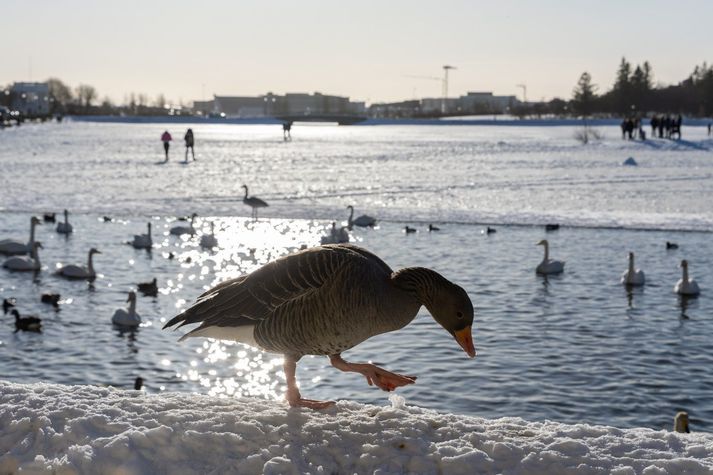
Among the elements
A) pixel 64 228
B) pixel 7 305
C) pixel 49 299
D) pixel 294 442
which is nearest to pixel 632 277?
pixel 49 299

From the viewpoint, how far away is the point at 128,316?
12758 millimetres

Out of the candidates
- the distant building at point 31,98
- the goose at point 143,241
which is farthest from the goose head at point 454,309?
the distant building at point 31,98

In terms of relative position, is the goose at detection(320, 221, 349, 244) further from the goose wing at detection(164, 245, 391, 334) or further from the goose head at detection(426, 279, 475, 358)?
the goose head at detection(426, 279, 475, 358)

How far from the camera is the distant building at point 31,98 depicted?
182m

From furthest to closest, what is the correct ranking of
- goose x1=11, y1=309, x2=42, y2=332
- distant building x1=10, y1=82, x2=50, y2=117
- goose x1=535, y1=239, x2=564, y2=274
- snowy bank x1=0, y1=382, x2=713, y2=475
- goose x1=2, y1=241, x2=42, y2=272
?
distant building x1=10, y1=82, x2=50, y2=117
goose x1=2, y1=241, x2=42, y2=272
goose x1=535, y1=239, x2=564, y2=274
goose x1=11, y1=309, x2=42, y2=332
snowy bank x1=0, y1=382, x2=713, y2=475

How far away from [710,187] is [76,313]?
23.5 meters

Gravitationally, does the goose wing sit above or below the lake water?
above

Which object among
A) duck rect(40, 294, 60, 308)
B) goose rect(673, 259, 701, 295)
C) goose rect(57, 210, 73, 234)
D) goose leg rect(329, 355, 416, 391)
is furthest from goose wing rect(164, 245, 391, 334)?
goose rect(57, 210, 73, 234)

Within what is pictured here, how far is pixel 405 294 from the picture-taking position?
4480 mm

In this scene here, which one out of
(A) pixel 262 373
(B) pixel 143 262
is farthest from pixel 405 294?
(B) pixel 143 262

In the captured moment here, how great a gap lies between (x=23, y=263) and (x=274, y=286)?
45.4ft

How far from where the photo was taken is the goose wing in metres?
4.54

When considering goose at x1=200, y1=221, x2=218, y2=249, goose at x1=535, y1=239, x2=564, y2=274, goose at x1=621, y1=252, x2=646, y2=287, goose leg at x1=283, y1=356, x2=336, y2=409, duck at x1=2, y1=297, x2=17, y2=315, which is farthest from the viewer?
goose at x1=200, y1=221, x2=218, y2=249

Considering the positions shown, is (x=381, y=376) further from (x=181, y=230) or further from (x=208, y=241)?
(x=181, y=230)
